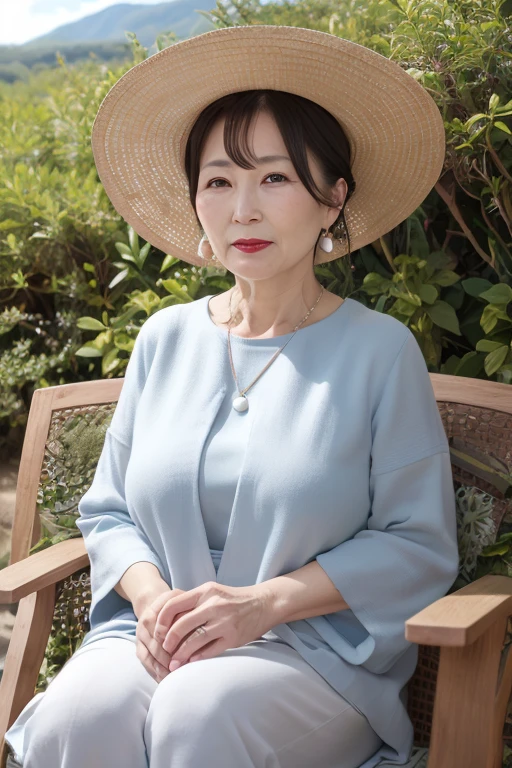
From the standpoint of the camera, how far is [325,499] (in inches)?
75.3

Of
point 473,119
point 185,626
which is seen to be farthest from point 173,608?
point 473,119

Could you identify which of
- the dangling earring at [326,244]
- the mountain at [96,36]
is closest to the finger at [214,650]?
the dangling earring at [326,244]

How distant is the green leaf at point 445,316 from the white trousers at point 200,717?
4.12 feet

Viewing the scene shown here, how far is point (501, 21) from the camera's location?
97.8 inches

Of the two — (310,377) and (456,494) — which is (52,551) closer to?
(310,377)

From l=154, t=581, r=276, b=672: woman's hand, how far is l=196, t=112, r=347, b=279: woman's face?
71 centimetres

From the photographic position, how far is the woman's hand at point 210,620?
180 centimetres

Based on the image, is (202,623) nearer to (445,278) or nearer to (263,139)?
(263,139)

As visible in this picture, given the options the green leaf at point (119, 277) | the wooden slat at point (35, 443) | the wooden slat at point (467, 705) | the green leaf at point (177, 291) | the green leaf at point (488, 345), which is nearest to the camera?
the wooden slat at point (467, 705)

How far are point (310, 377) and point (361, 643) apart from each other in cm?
59

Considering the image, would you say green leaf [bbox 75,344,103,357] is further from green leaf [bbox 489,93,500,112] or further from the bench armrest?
green leaf [bbox 489,93,500,112]

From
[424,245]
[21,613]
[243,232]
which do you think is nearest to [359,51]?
[243,232]

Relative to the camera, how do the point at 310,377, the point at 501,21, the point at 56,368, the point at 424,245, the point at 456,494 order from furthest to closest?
the point at 56,368 < the point at 424,245 < the point at 501,21 < the point at 456,494 < the point at 310,377

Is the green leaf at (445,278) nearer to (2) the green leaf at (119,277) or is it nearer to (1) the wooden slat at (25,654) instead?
(2) the green leaf at (119,277)
